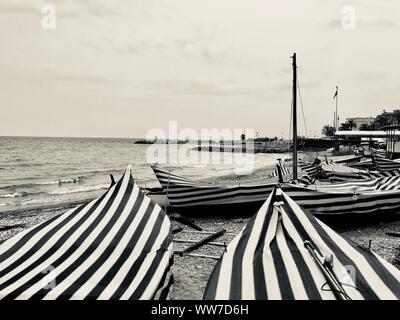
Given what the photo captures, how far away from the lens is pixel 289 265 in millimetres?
4141

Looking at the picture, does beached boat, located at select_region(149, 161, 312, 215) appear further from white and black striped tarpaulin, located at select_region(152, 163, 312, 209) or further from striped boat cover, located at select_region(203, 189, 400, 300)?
striped boat cover, located at select_region(203, 189, 400, 300)

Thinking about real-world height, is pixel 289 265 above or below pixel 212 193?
above

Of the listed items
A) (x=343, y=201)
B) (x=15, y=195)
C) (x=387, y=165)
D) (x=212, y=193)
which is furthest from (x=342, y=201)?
(x=15, y=195)

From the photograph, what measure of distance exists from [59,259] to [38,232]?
0.83 meters

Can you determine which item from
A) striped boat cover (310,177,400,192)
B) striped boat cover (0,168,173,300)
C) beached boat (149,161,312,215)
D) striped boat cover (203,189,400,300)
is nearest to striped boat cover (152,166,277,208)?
beached boat (149,161,312,215)

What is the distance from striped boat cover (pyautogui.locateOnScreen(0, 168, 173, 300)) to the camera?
12.7ft

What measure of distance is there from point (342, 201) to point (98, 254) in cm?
691

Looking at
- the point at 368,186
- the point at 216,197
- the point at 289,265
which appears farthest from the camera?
the point at 368,186

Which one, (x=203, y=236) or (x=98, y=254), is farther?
(x=203, y=236)

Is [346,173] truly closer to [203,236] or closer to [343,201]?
[343,201]

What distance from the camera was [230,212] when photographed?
11102mm

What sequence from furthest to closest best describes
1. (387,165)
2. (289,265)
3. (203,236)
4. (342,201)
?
(387,165) < (342,201) < (203,236) < (289,265)

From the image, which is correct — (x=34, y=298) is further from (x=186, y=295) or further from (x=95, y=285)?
(x=186, y=295)
